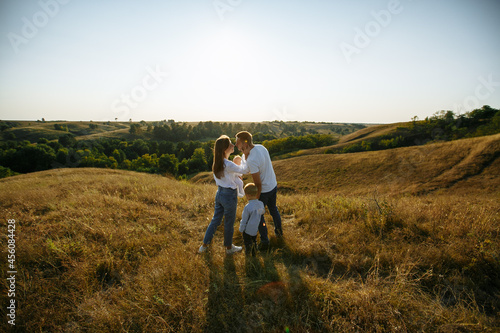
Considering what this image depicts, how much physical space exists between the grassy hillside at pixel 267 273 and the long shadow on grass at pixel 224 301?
2cm

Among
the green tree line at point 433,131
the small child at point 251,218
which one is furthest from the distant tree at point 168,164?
the small child at point 251,218

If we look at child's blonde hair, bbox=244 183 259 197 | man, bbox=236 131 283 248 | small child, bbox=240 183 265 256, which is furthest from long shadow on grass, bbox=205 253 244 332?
child's blonde hair, bbox=244 183 259 197

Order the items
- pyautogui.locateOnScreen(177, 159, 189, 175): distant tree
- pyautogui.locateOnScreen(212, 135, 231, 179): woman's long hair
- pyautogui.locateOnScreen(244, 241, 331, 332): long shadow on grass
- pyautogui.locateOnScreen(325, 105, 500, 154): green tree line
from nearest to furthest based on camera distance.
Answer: pyautogui.locateOnScreen(244, 241, 331, 332): long shadow on grass
pyautogui.locateOnScreen(212, 135, 231, 179): woman's long hair
pyautogui.locateOnScreen(177, 159, 189, 175): distant tree
pyautogui.locateOnScreen(325, 105, 500, 154): green tree line

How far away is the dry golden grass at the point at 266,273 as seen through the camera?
2.51 metres

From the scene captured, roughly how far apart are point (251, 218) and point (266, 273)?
1048 mm

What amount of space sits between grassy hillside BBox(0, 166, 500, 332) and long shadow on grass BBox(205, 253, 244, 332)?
16 millimetres

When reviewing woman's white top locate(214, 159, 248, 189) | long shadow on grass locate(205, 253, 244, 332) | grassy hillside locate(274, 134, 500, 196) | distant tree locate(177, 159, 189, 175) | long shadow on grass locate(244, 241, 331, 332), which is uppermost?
woman's white top locate(214, 159, 248, 189)

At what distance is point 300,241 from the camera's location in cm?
443

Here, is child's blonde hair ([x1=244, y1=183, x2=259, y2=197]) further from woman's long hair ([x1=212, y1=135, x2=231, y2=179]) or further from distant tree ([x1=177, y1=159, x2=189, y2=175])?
distant tree ([x1=177, y1=159, x2=189, y2=175])

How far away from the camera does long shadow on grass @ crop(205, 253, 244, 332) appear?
2.51m

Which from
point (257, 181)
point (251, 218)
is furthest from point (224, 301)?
point (257, 181)

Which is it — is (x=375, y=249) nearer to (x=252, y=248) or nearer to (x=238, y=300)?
(x=252, y=248)

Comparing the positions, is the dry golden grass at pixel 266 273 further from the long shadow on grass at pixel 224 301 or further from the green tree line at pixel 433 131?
the green tree line at pixel 433 131

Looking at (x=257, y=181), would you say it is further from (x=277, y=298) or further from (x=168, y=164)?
(x=168, y=164)
